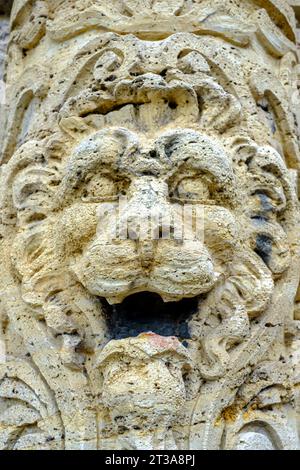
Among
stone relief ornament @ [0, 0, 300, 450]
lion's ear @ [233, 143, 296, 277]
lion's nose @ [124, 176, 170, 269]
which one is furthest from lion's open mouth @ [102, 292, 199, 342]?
lion's ear @ [233, 143, 296, 277]

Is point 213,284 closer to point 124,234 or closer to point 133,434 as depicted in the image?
point 124,234

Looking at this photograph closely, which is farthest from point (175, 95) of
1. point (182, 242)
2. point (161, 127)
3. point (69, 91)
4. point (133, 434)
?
point (133, 434)

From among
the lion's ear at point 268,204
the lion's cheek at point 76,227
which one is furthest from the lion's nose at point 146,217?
the lion's ear at point 268,204

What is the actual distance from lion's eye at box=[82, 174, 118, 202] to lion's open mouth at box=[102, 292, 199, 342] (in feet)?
0.80

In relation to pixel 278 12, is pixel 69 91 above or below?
below

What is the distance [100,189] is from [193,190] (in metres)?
0.22

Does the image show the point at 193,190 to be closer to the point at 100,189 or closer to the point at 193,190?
the point at 193,190

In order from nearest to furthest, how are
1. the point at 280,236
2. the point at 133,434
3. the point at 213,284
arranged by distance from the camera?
1. the point at 133,434
2. the point at 213,284
3. the point at 280,236

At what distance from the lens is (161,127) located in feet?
5.70

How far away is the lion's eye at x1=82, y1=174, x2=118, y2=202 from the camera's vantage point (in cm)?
164

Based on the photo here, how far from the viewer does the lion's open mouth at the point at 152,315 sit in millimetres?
1584

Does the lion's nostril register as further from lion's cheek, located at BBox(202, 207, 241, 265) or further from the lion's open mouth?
the lion's open mouth

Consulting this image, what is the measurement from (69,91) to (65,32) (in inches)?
8.8

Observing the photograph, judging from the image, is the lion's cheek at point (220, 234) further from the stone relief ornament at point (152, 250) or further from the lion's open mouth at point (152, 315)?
the lion's open mouth at point (152, 315)
